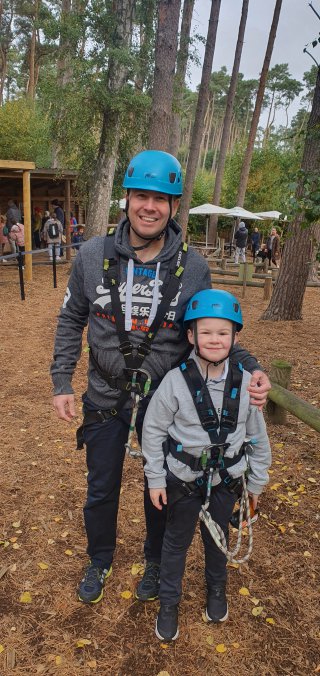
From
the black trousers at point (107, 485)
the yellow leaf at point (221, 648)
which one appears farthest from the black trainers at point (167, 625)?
the black trousers at point (107, 485)

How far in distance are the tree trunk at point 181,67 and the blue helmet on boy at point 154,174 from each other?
1388 centimetres

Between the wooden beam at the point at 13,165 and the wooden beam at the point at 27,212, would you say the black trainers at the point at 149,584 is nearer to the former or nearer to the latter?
the wooden beam at the point at 13,165

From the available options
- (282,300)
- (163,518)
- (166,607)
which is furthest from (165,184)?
(282,300)

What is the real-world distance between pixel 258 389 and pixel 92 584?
1528 millimetres

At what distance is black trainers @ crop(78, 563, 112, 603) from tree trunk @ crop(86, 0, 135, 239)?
40.0 feet

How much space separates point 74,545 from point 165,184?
236cm

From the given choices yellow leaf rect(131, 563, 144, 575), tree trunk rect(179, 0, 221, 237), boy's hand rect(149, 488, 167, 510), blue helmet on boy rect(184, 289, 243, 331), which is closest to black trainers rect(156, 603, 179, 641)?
yellow leaf rect(131, 563, 144, 575)

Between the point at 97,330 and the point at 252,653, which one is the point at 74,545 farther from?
the point at 97,330

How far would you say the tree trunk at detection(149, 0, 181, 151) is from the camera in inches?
373

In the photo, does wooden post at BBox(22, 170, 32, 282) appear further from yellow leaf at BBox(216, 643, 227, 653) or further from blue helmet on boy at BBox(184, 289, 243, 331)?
yellow leaf at BBox(216, 643, 227, 653)

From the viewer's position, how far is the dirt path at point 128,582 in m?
2.30

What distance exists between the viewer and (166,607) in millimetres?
2367

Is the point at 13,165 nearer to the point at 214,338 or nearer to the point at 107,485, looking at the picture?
the point at 107,485

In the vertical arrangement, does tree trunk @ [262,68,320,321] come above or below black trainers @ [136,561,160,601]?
above
